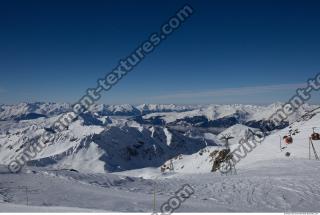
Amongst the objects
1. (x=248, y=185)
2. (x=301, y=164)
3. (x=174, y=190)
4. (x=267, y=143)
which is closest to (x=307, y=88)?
(x=267, y=143)

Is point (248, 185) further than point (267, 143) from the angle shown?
No

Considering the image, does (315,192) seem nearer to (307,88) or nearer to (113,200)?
(113,200)

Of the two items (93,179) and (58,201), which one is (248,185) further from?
(58,201)

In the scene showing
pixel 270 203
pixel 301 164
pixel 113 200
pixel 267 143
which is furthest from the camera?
pixel 267 143

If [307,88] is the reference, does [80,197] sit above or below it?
below

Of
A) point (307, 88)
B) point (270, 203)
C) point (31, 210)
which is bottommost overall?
point (270, 203)

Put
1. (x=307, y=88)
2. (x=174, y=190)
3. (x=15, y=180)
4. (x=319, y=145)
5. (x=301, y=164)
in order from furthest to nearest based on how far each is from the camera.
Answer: (x=307, y=88), (x=319, y=145), (x=301, y=164), (x=174, y=190), (x=15, y=180)

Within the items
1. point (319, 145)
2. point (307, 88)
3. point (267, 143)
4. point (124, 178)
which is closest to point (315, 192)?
point (124, 178)

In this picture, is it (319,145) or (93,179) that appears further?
(319,145)

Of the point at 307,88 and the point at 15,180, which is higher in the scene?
the point at 307,88
